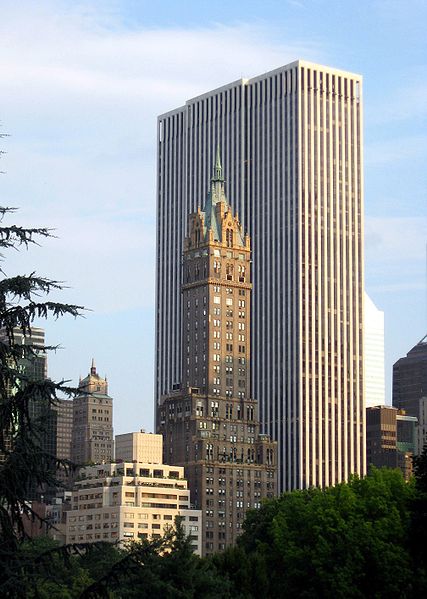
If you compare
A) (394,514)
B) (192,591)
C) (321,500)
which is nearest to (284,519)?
(321,500)

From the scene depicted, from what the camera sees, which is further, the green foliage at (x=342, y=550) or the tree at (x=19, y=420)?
the green foliage at (x=342, y=550)

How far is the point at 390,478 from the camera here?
13688cm

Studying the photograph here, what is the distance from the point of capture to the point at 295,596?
129m

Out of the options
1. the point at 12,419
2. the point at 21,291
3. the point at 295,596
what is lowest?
the point at 295,596

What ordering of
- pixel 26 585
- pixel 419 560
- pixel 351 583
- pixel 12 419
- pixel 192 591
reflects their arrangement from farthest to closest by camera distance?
pixel 351 583, pixel 419 560, pixel 192 591, pixel 12 419, pixel 26 585

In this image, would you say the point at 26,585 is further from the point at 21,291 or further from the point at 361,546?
the point at 361,546

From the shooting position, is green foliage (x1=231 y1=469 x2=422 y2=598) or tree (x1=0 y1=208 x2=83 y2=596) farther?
green foliage (x1=231 y1=469 x2=422 y2=598)

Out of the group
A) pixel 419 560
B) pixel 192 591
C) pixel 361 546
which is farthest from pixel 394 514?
pixel 192 591

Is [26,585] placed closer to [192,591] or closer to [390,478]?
[192,591]

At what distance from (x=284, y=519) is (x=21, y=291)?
102 meters

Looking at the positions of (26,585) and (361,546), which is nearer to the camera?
(26,585)

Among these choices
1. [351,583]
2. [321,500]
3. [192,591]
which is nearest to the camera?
[192,591]

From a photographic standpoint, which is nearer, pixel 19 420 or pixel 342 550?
pixel 19 420

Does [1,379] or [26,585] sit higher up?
[1,379]
